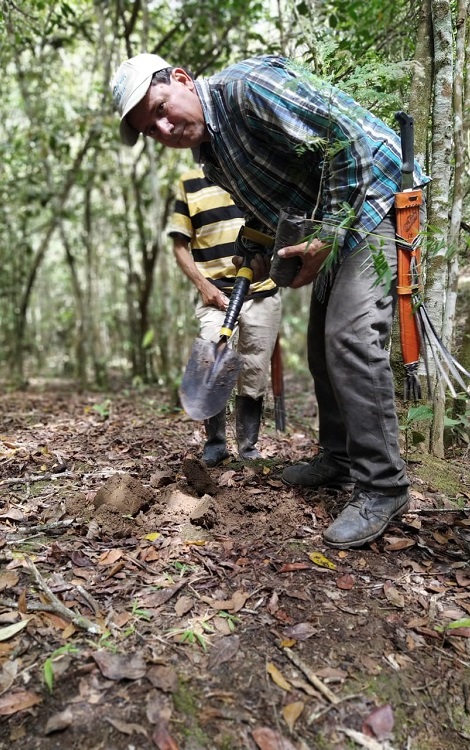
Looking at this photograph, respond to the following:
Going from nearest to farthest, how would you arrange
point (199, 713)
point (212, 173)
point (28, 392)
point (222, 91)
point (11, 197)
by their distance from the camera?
point (199, 713)
point (222, 91)
point (212, 173)
point (28, 392)
point (11, 197)

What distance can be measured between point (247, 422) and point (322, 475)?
0.86m

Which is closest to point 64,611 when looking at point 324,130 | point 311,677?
point 311,677

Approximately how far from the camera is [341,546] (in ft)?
7.85

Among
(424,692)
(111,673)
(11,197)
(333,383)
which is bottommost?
(424,692)

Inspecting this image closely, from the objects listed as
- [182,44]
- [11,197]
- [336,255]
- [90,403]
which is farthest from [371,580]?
[11,197]

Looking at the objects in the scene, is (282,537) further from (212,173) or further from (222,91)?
(222,91)

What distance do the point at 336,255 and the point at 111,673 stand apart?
70.8 inches

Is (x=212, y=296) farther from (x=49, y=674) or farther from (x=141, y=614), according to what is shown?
(x=49, y=674)

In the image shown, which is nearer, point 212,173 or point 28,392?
point 212,173

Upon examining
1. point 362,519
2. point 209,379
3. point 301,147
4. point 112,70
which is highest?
point 112,70

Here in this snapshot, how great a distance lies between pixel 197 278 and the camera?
12.4ft

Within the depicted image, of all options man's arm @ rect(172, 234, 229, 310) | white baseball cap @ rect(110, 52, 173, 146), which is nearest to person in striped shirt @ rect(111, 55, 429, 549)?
white baseball cap @ rect(110, 52, 173, 146)

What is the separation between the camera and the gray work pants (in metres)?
2.38

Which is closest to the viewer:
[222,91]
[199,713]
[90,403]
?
[199,713]
